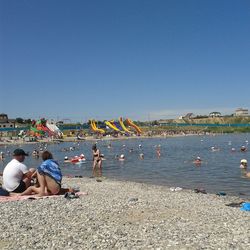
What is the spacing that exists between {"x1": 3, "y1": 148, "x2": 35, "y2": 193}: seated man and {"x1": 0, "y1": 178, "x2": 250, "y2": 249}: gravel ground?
1031 millimetres

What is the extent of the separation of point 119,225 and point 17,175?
465cm

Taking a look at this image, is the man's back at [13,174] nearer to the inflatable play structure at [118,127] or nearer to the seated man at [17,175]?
the seated man at [17,175]

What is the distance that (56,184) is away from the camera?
1152 cm

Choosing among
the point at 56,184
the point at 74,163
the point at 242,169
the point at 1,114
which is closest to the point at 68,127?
the point at 1,114

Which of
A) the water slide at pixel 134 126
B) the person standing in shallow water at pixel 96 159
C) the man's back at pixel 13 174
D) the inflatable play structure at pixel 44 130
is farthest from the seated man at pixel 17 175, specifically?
the water slide at pixel 134 126

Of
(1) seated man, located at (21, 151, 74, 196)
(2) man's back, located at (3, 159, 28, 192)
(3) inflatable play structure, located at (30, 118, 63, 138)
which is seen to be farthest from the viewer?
(3) inflatable play structure, located at (30, 118, 63, 138)

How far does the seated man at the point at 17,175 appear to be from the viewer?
11.4 m

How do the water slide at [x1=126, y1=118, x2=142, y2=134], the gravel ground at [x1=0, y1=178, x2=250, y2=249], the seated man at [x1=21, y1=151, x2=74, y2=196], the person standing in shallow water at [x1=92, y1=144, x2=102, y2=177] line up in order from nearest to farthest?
the gravel ground at [x1=0, y1=178, x2=250, y2=249]
the seated man at [x1=21, y1=151, x2=74, y2=196]
the person standing in shallow water at [x1=92, y1=144, x2=102, y2=177]
the water slide at [x1=126, y1=118, x2=142, y2=134]

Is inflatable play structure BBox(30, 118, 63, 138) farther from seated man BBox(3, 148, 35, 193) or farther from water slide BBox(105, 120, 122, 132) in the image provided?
seated man BBox(3, 148, 35, 193)

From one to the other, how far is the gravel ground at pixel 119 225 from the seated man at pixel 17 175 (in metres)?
1.03

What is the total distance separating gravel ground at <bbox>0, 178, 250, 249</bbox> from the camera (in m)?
6.57

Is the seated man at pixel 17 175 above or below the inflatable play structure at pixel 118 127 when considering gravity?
below

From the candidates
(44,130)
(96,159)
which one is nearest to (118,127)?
(44,130)

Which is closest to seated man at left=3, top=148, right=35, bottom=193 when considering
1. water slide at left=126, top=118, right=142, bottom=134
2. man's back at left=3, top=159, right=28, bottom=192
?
man's back at left=3, top=159, right=28, bottom=192
